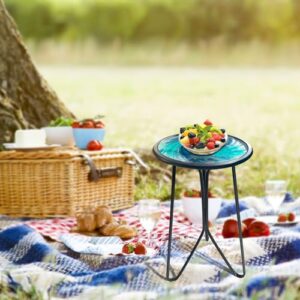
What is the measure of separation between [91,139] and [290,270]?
1856 mm

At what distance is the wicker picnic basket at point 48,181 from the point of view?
4.00 m

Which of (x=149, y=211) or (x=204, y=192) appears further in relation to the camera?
(x=149, y=211)

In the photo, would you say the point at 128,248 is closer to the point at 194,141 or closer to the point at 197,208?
the point at 194,141

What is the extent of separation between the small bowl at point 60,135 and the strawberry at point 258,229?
127 cm

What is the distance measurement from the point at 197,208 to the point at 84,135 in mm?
769

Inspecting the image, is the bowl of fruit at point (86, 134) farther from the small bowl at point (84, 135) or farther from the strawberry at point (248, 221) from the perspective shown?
the strawberry at point (248, 221)

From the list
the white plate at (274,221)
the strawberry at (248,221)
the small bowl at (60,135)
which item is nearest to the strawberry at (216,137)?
the strawberry at (248,221)

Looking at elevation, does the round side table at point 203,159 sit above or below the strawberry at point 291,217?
above

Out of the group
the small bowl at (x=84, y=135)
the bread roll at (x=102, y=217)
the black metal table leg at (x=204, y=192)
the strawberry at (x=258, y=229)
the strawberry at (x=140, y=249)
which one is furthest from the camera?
the small bowl at (x=84, y=135)

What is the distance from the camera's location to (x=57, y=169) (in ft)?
13.1

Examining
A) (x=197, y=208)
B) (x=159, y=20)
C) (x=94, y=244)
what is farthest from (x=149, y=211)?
(x=159, y=20)

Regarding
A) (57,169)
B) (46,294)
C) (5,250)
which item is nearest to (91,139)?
(57,169)

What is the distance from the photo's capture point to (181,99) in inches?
438

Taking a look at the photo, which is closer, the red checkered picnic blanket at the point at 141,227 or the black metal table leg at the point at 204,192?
the black metal table leg at the point at 204,192
